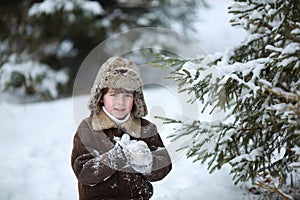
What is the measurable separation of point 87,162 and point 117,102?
420 millimetres

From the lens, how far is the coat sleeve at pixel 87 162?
8.54ft

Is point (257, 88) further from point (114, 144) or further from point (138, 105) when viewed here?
point (114, 144)

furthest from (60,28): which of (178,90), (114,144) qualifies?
(114,144)

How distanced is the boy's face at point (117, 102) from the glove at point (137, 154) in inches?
6.5

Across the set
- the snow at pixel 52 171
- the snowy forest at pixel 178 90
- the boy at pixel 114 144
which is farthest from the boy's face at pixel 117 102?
the snow at pixel 52 171

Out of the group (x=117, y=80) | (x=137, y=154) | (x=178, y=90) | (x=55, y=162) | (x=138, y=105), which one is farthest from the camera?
(x=55, y=162)

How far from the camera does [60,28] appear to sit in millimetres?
9898

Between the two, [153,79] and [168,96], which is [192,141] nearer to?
[168,96]

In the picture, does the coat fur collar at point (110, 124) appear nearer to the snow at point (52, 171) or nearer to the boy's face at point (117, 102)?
the boy's face at point (117, 102)

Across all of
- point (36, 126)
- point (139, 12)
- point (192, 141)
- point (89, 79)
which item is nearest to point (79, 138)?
point (192, 141)

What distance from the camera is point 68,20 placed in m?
9.30

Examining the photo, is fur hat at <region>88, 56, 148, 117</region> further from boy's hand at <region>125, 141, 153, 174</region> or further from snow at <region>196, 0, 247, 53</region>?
snow at <region>196, 0, 247, 53</region>

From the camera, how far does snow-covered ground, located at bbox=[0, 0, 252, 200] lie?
3881 mm

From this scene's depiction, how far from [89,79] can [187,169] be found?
199 inches
